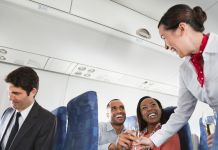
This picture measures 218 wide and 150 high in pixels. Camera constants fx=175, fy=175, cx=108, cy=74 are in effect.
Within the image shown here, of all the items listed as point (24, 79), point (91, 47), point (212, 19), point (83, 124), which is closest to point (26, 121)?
point (24, 79)

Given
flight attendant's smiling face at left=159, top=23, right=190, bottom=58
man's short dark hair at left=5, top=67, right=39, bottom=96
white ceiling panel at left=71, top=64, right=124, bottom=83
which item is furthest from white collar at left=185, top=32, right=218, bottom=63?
white ceiling panel at left=71, top=64, right=124, bottom=83

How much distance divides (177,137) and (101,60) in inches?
82.0

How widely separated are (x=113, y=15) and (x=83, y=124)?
150 centimetres

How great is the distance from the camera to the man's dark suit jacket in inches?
63.2

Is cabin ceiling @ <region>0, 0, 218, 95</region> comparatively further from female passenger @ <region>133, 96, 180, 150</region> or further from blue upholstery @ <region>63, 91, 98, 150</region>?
blue upholstery @ <region>63, 91, 98, 150</region>

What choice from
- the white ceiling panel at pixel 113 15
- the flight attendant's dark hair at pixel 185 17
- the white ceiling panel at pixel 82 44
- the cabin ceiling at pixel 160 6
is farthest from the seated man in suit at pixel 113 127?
the flight attendant's dark hair at pixel 185 17

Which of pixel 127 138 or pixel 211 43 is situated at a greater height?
pixel 211 43

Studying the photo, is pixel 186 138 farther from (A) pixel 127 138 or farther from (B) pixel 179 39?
(B) pixel 179 39

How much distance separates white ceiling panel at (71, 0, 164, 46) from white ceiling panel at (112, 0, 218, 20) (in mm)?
64

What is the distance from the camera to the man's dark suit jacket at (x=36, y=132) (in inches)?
63.2

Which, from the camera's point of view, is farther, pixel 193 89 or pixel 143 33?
pixel 143 33

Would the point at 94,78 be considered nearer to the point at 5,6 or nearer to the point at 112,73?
the point at 112,73

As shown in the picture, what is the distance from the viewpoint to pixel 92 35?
271 centimetres

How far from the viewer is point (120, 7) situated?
7.55 feet
